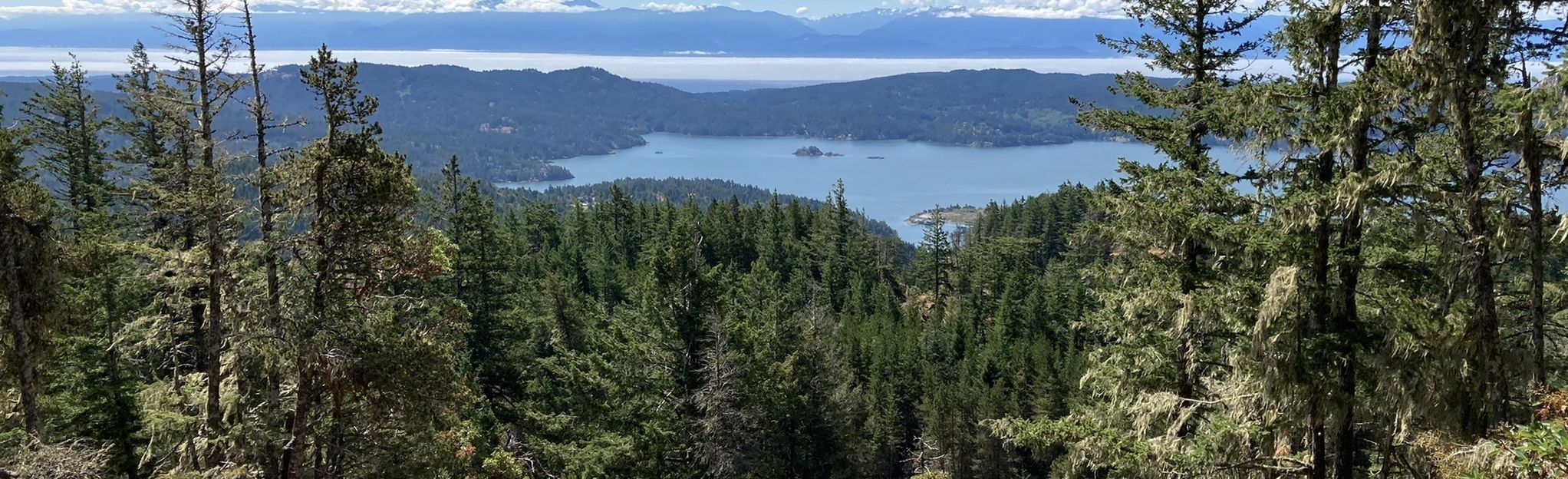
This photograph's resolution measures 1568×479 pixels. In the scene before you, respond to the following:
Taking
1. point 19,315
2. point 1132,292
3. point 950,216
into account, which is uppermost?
point 1132,292

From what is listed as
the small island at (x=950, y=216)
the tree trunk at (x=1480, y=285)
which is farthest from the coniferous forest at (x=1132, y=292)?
the small island at (x=950, y=216)

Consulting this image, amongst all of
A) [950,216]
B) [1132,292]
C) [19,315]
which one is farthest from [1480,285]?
[950,216]

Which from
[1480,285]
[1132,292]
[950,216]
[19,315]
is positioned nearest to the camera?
[1480,285]

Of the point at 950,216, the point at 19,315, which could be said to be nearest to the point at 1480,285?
the point at 19,315

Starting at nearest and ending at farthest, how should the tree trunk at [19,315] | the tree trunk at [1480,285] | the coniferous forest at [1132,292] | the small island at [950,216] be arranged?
the tree trunk at [1480,285], the coniferous forest at [1132,292], the tree trunk at [19,315], the small island at [950,216]

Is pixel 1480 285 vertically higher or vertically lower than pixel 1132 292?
higher

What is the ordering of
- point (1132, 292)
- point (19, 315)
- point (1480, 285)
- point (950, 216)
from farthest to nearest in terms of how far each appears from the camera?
point (950, 216) → point (19, 315) → point (1132, 292) → point (1480, 285)

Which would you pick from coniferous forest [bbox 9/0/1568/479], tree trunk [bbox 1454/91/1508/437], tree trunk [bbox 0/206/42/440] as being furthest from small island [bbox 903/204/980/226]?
tree trunk [bbox 1454/91/1508/437]

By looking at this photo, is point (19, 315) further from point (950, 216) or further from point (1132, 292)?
point (950, 216)

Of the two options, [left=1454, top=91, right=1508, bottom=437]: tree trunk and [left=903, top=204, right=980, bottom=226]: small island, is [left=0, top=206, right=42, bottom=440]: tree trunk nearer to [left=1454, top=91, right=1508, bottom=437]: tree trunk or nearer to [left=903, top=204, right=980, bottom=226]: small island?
[left=1454, top=91, right=1508, bottom=437]: tree trunk

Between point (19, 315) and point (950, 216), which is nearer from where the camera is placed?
point (19, 315)

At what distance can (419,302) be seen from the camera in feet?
30.1

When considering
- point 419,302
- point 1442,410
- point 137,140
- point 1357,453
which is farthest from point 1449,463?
point 137,140

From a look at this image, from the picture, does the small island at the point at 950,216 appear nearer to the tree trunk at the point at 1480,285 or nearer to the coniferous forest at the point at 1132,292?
the coniferous forest at the point at 1132,292
